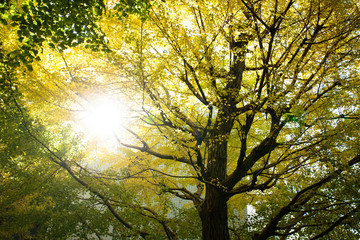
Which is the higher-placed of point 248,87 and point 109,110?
point 248,87

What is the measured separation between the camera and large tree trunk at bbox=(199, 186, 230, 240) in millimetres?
3787

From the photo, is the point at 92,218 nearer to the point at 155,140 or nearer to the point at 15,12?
the point at 155,140

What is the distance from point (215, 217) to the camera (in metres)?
3.88

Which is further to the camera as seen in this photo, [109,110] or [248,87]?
[109,110]

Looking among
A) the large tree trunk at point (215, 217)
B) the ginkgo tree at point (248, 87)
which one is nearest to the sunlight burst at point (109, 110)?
the ginkgo tree at point (248, 87)

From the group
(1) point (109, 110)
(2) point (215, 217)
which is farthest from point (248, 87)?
(1) point (109, 110)

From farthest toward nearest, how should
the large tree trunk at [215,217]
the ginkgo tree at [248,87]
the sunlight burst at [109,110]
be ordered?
the sunlight burst at [109,110] < the large tree trunk at [215,217] < the ginkgo tree at [248,87]

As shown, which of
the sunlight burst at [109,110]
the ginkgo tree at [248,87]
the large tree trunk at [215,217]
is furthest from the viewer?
the sunlight burst at [109,110]

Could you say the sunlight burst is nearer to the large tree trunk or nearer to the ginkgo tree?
the ginkgo tree

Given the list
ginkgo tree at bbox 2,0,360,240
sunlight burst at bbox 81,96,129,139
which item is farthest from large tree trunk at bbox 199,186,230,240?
sunlight burst at bbox 81,96,129,139

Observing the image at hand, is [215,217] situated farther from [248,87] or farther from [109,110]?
[109,110]

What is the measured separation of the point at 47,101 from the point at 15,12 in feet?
7.31

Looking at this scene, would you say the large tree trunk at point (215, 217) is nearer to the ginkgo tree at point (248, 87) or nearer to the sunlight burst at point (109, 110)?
the ginkgo tree at point (248, 87)

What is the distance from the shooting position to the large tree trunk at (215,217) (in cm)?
379
